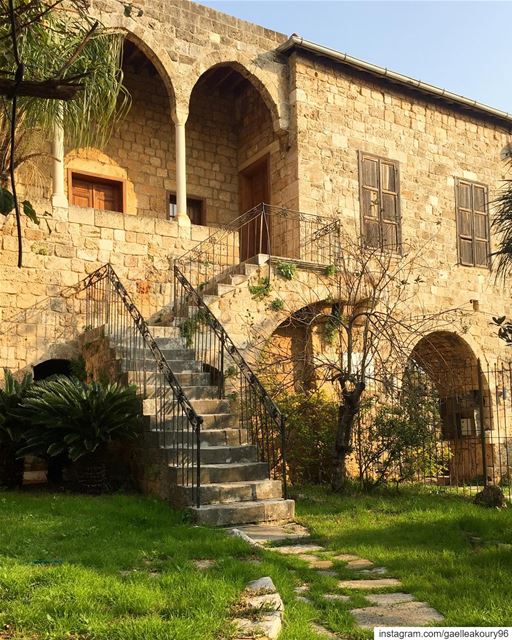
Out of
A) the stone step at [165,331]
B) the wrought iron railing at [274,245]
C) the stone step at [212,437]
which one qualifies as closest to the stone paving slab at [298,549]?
the stone step at [212,437]

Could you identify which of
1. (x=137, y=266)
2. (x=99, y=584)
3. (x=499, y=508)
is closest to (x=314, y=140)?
(x=137, y=266)

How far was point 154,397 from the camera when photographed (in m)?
8.04

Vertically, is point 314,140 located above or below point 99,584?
above

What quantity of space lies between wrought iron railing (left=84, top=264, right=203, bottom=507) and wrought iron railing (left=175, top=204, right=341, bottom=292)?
140 cm

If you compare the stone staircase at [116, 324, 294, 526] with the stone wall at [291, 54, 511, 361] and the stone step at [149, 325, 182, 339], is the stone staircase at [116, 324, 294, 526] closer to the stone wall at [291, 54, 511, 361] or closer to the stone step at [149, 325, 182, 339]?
the stone step at [149, 325, 182, 339]

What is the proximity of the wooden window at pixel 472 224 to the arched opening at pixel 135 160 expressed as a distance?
602 cm

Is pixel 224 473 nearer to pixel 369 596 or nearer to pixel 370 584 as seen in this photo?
pixel 370 584

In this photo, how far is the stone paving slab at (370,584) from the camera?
4.54 meters

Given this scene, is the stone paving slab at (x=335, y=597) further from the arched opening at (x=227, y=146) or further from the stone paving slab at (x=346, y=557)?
the arched opening at (x=227, y=146)

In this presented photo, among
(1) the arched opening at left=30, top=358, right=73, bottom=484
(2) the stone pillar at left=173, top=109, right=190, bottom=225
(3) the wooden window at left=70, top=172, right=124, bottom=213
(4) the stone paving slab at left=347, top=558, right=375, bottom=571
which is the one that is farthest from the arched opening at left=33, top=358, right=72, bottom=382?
(4) the stone paving slab at left=347, top=558, right=375, bottom=571

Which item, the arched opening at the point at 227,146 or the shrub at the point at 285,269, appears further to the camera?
the arched opening at the point at 227,146

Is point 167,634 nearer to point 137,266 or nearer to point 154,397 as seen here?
point 154,397

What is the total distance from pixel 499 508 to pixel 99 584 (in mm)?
4936

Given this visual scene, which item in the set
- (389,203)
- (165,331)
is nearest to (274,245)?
(389,203)
